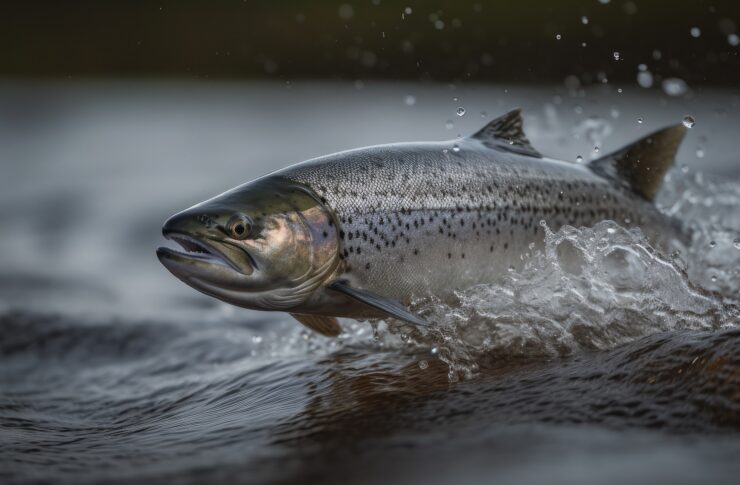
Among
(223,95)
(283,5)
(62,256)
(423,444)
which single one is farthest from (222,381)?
(283,5)

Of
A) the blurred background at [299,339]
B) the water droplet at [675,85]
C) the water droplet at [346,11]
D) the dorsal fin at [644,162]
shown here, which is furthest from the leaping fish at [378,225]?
the water droplet at [346,11]

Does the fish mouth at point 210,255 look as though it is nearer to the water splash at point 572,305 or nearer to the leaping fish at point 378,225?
the leaping fish at point 378,225

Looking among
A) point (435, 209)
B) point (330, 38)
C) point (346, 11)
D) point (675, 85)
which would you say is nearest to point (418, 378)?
point (435, 209)

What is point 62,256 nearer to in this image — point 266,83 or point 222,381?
point 222,381

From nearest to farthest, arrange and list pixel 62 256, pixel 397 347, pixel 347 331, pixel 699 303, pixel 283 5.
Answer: pixel 699 303, pixel 397 347, pixel 347 331, pixel 62 256, pixel 283 5

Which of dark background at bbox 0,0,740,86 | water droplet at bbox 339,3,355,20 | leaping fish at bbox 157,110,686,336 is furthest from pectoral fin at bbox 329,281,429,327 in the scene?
water droplet at bbox 339,3,355,20

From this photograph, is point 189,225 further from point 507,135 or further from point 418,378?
point 507,135

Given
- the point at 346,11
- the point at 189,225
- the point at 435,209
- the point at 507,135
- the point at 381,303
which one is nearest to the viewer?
the point at 189,225

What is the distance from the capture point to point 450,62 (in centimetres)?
2430

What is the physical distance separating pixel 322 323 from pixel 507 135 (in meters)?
1.34

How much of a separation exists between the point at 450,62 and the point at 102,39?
16.9m

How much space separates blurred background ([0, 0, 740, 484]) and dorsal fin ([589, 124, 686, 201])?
0.66 meters

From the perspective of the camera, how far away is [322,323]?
15.3 feet

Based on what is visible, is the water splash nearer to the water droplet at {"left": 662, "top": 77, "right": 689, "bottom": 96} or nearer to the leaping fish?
the leaping fish
